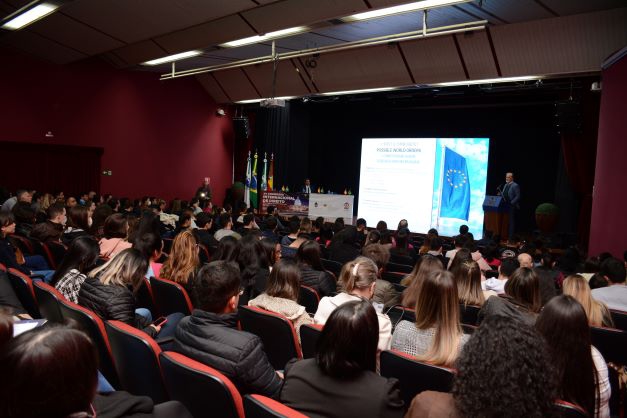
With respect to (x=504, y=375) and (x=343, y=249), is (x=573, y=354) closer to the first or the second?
(x=504, y=375)

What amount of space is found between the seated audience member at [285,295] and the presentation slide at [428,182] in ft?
30.5

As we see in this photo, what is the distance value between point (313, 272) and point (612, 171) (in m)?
5.12

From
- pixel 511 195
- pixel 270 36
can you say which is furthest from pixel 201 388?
pixel 511 195

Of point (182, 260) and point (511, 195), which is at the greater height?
point (511, 195)

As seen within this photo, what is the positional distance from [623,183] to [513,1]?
9.24 feet

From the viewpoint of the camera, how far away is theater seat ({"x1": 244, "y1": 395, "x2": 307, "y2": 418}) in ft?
4.56

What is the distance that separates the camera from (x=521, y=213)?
11336 mm

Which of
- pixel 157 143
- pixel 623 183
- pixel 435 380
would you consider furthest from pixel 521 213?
pixel 435 380

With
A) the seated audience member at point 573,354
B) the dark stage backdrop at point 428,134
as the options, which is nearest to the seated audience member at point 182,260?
the seated audience member at point 573,354

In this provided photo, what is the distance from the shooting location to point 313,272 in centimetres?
396

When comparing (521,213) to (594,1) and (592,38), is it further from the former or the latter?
(594,1)

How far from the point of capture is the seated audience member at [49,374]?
1.02 meters

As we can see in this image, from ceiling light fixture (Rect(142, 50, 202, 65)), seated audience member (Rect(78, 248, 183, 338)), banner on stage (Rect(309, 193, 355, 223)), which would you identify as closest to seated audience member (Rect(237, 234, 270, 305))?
seated audience member (Rect(78, 248, 183, 338))

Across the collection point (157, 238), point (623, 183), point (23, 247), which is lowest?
point (23, 247)
